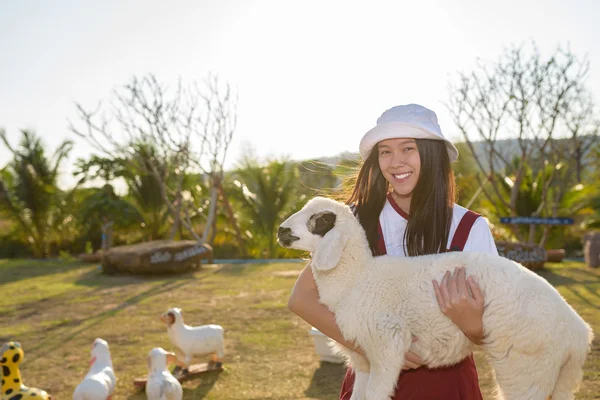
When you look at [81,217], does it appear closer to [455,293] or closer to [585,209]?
[585,209]

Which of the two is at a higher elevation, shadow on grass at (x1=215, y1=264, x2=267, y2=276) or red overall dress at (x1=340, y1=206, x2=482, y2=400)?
red overall dress at (x1=340, y1=206, x2=482, y2=400)

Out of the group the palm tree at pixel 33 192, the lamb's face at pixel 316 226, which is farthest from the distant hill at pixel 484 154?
the palm tree at pixel 33 192

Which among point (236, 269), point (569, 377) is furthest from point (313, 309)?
point (236, 269)

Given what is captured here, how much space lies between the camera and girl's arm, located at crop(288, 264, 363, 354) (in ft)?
8.98

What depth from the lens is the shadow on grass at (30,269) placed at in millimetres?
16891

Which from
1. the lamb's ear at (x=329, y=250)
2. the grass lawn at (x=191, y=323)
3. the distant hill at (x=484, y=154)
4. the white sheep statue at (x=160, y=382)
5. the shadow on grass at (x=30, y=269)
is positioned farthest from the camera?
the shadow on grass at (x=30, y=269)

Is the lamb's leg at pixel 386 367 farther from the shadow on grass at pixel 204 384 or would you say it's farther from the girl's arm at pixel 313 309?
the shadow on grass at pixel 204 384

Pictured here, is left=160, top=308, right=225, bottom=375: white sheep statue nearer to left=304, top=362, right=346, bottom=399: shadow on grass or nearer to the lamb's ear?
left=304, top=362, right=346, bottom=399: shadow on grass

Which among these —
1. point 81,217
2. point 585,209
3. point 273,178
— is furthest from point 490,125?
point 81,217

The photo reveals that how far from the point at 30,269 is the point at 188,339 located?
47.9 feet

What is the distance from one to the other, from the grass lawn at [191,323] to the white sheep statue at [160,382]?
771 millimetres

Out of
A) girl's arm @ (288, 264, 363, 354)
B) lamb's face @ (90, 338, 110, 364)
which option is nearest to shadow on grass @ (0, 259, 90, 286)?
lamb's face @ (90, 338, 110, 364)

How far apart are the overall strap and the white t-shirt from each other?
0.02m

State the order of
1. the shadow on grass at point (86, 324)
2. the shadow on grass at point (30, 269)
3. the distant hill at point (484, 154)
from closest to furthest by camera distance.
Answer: the distant hill at point (484, 154) < the shadow on grass at point (86, 324) < the shadow on grass at point (30, 269)
